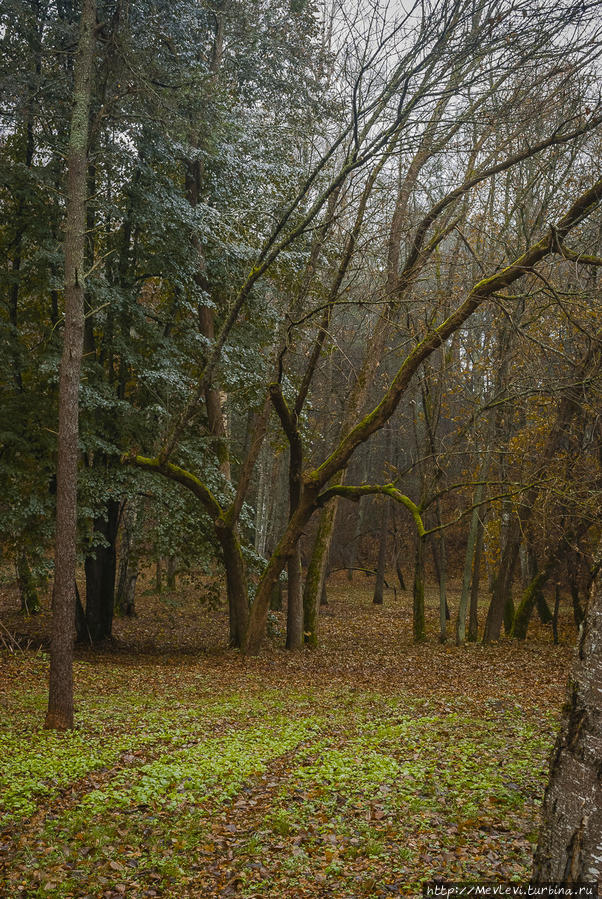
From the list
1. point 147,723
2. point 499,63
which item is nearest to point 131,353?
point 147,723

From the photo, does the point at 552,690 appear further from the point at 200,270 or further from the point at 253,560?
the point at 200,270

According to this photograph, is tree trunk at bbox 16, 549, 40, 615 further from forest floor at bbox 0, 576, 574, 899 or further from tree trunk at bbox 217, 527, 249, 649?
tree trunk at bbox 217, 527, 249, 649

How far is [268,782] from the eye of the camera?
632 centimetres

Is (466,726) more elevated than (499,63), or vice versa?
(499,63)

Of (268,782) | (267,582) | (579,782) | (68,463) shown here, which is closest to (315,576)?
(267,582)

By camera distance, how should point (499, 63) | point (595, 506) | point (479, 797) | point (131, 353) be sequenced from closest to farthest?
point (479, 797)
point (499, 63)
point (595, 506)
point (131, 353)

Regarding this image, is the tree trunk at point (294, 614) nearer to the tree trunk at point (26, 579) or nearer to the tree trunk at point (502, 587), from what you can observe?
the tree trunk at point (502, 587)

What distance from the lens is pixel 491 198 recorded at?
52.9ft

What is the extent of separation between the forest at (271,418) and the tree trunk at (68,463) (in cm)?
4

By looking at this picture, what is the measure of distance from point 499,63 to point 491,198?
7845mm

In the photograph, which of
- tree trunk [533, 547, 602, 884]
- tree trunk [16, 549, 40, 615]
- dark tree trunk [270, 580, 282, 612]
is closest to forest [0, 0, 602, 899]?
tree trunk [533, 547, 602, 884]

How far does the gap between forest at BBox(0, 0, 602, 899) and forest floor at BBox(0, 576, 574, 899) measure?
0.13 feet

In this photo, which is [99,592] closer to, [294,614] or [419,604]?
[294,614]

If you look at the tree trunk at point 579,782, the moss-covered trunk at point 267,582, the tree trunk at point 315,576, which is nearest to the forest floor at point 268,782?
the tree trunk at point 579,782
